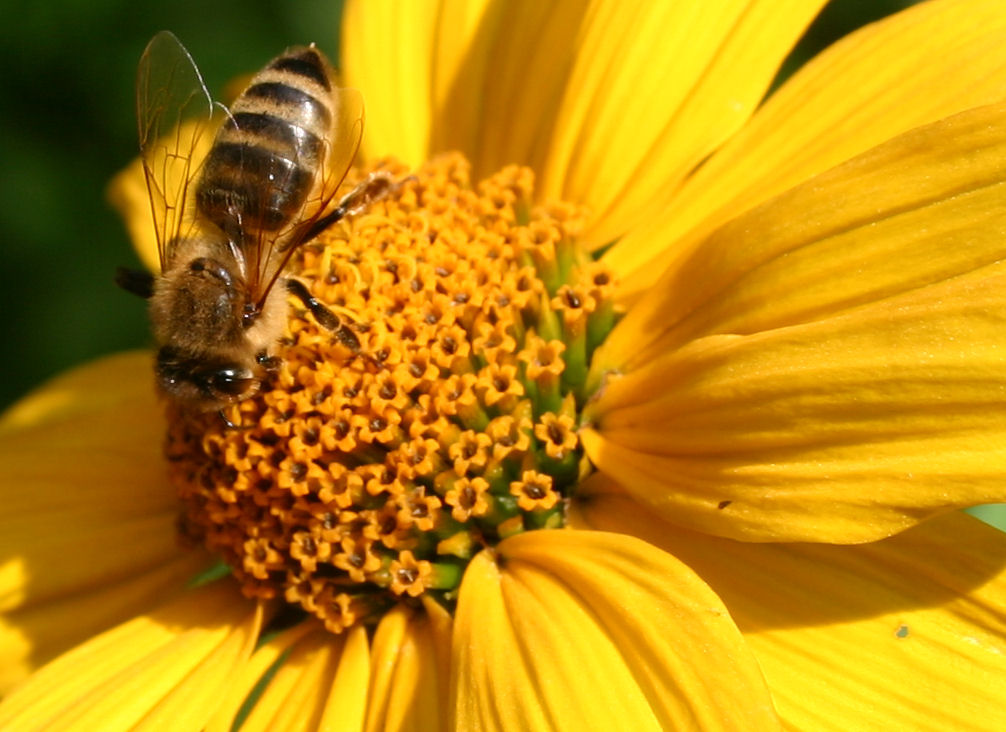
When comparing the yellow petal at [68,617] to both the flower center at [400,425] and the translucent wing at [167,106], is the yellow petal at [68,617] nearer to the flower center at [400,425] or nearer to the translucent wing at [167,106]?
the flower center at [400,425]

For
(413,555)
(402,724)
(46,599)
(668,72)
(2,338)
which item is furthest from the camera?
(2,338)

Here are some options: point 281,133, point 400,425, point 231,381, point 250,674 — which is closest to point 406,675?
point 250,674

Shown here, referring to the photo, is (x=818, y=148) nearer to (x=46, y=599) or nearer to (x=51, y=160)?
(x=46, y=599)

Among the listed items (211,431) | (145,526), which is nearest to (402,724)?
(211,431)

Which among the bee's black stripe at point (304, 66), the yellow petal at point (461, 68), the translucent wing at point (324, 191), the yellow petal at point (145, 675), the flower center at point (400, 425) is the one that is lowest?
the yellow petal at point (145, 675)

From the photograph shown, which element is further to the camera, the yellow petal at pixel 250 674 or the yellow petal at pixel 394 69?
the yellow petal at pixel 394 69

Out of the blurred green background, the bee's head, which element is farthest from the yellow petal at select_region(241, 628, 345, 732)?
the blurred green background

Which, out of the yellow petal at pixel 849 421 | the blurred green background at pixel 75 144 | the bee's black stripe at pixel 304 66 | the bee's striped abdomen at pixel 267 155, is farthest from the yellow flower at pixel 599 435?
the blurred green background at pixel 75 144
